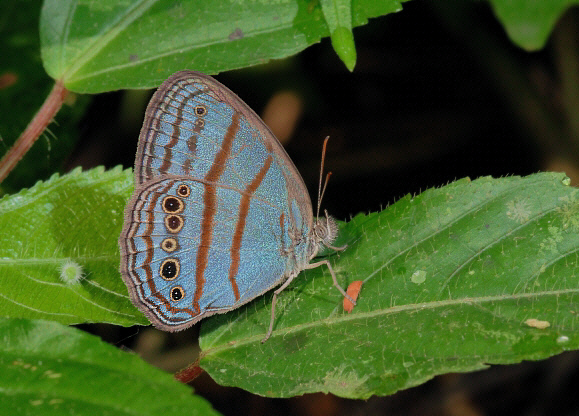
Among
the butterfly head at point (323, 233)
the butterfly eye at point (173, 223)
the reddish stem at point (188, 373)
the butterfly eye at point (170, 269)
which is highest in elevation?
the butterfly eye at point (173, 223)

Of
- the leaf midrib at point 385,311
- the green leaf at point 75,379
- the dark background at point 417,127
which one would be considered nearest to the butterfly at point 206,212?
the leaf midrib at point 385,311

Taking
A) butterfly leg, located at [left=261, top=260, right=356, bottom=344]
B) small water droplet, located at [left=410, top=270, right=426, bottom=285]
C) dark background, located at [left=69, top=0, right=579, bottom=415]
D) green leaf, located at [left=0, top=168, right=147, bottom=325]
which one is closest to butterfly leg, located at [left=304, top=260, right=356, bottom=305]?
butterfly leg, located at [left=261, top=260, right=356, bottom=344]

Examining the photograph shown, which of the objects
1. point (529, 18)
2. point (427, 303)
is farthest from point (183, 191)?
point (529, 18)

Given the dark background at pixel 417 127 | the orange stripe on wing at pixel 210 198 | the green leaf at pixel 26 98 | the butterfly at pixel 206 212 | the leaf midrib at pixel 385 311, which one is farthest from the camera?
the dark background at pixel 417 127

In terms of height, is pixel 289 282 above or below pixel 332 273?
below

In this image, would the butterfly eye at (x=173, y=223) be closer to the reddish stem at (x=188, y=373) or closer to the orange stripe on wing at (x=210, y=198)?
the orange stripe on wing at (x=210, y=198)

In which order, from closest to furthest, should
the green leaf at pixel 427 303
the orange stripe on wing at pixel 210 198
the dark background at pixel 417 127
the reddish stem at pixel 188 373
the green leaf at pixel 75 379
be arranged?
the green leaf at pixel 75 379 < the green leaf at pixel 427 303 < the reddish stem at pixel 188 373 < the orange stripe on wing at pixel 210 198 < the dark background at pixel 417 127

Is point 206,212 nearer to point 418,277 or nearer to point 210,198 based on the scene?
point 210,198
